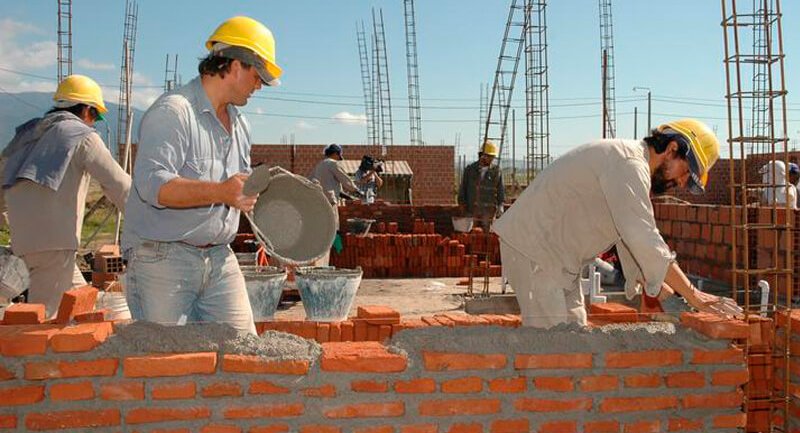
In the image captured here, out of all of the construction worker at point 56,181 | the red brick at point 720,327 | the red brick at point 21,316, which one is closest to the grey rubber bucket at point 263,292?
the construction worker at point 56,181

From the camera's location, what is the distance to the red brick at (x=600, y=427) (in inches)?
111

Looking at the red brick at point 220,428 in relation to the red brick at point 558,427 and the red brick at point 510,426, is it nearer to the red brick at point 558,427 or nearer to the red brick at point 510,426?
the red brick at point 510,426

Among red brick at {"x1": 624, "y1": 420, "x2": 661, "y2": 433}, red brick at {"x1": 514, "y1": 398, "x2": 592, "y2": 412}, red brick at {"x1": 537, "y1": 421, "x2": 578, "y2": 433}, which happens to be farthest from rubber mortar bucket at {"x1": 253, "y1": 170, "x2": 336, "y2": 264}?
red brick at {"x1": 624, "y1": 420, "x2": 661, "y2": 433}

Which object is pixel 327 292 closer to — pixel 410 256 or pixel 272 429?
pixel 272 429

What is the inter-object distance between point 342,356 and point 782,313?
2.01 m

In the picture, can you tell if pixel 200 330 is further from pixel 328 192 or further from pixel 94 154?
pixel 328 192

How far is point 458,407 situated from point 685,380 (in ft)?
3.04

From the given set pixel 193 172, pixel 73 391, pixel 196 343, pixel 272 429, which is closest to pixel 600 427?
pixel 272 429

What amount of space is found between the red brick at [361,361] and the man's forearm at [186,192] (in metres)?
0.67

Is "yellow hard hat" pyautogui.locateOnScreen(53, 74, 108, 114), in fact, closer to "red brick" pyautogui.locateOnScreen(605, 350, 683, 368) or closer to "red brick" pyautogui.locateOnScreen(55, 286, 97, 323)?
"red brick" pyautogui.locateOnScreen(55, 286, 97, 323)

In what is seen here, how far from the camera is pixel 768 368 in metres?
3.37

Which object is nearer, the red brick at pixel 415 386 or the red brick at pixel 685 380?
the red brick at pixel 415 386

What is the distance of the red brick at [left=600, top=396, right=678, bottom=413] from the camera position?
2.84m

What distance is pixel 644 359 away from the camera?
9.43 feet
